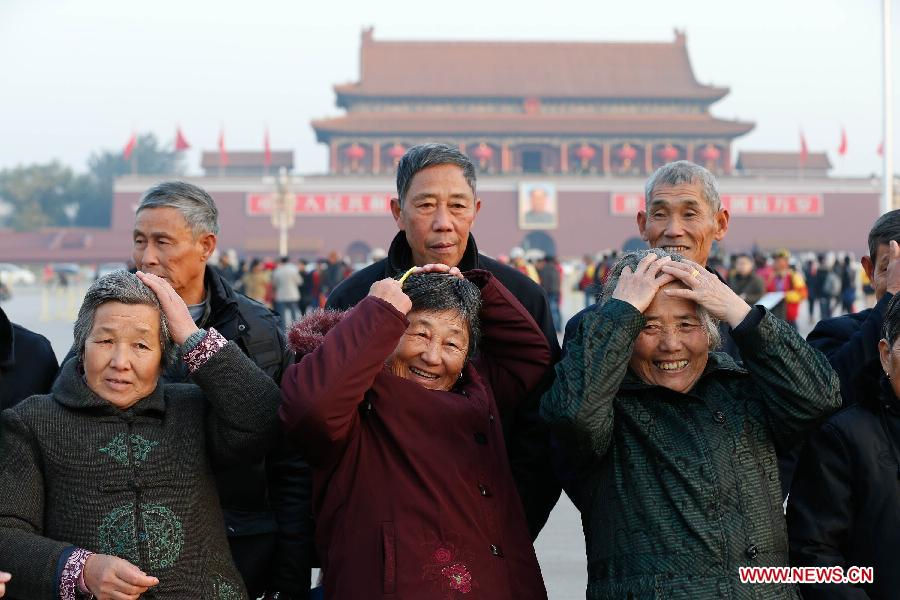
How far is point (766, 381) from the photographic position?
1.86 metres

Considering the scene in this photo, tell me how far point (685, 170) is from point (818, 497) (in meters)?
0.96

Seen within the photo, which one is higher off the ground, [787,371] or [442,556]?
[787,371]

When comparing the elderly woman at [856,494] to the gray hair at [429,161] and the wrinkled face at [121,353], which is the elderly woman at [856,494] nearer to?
the gray hair at [429,161]

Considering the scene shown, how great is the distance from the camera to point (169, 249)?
95.8 inches

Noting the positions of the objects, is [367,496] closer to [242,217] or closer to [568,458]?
[568,458]

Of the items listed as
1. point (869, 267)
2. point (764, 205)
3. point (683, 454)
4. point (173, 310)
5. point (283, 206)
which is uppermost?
point (764, 205)

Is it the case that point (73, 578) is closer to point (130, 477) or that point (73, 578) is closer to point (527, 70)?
point (130, 477)

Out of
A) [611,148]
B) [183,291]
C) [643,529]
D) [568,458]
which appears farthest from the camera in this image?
[611,148]

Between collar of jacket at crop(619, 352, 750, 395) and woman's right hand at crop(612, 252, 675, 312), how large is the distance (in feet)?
0.47

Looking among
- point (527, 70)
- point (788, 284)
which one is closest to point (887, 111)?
point (788, 284)

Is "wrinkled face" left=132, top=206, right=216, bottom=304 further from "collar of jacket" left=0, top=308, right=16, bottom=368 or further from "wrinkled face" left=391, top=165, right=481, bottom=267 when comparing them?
"wrinkled face" left=391, top=165, right=481, bottom=267

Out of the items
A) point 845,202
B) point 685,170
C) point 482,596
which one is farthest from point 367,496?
point 845,202

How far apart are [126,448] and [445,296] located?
2.05 feet

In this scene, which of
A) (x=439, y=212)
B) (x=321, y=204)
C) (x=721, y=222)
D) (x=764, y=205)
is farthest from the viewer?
(x=764, y=205)
